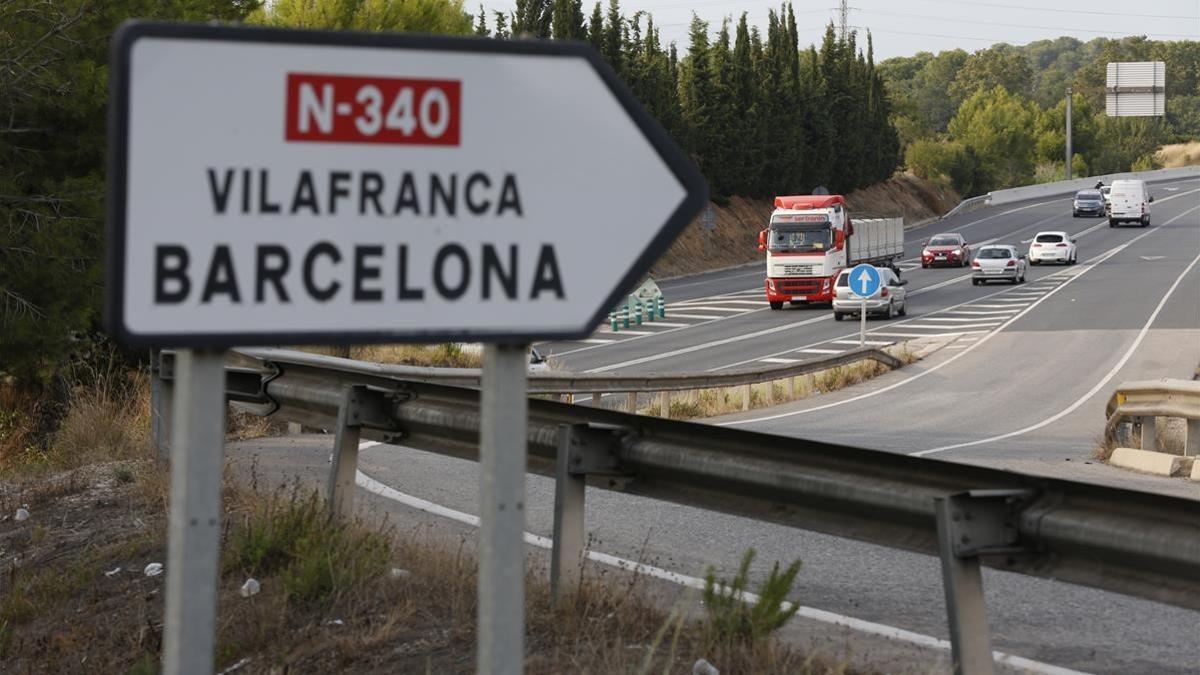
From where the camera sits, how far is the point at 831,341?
140ft

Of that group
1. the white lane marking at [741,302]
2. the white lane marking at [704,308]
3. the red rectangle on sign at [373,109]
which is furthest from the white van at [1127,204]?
the red rectangle on sign at [373,109]

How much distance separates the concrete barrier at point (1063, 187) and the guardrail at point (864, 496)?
365 ft

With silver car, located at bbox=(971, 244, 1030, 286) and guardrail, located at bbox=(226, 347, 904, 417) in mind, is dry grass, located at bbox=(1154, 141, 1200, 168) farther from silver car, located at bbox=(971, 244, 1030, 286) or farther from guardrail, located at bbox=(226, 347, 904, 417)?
guardrail, located at bbox=(226, 347, 904, 417)

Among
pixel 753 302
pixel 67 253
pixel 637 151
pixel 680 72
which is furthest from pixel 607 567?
pixel 680 72

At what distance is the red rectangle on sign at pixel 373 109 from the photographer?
275 cm

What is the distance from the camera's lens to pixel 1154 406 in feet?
51.2

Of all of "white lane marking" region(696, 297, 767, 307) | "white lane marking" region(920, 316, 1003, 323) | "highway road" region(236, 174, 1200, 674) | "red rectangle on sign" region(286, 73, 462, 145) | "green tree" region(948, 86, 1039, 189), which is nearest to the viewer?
"red rectangle on sign" region(286, 73, 462, 145)

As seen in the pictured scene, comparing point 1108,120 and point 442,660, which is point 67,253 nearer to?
point 442,660

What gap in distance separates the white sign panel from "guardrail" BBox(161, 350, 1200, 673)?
376 feet

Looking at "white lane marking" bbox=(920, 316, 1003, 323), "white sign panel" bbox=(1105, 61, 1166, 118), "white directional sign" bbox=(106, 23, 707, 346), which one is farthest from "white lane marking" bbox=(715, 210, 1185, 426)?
"white sign panel" bbox=(1105, 61, 1166, 118)

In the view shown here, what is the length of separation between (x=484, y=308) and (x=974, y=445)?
52.5 feet

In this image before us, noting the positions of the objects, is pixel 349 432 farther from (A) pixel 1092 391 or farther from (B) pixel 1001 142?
(B) pixel 1001 142

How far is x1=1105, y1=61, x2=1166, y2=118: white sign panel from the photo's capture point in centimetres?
11256

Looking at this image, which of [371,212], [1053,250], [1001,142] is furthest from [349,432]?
[1001,142]
